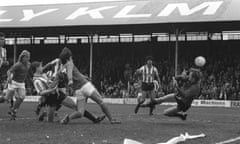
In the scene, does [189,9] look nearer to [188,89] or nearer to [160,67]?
[160,67]

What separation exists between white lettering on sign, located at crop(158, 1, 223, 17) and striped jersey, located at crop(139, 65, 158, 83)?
11864 millimetres

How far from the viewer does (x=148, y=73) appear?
1852 cm

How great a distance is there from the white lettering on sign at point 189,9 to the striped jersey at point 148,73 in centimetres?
1186

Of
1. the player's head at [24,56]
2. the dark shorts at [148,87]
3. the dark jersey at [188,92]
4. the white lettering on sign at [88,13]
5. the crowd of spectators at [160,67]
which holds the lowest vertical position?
the crowd of spectators at [160,67]

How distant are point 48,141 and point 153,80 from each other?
10368mm

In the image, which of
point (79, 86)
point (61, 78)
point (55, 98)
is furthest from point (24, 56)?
point (79, 86)

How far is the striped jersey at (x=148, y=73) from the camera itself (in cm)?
1834

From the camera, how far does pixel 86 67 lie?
40625mm

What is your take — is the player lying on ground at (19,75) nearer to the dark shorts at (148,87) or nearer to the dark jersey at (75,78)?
the dark jersey at (75,78)

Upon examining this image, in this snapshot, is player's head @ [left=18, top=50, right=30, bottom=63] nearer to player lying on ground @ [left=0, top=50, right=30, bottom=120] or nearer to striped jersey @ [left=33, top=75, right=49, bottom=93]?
player lying on ground @ [left=0, top=50, right=30, bottom=120]

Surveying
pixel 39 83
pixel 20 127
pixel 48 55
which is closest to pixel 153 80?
pixel 39 83

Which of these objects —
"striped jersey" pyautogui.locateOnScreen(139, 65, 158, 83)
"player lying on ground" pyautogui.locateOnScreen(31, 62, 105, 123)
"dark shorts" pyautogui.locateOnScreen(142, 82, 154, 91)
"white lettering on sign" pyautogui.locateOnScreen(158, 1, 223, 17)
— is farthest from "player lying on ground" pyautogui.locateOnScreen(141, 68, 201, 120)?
"white lettering on sign" pyautogui.locateOnScreen(158, 1, 223, 17)

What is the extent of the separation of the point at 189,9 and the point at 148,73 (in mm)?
13262

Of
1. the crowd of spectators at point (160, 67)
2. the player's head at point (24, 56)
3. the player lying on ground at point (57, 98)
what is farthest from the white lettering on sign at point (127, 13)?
the player lying on ground at point (57, 98)
